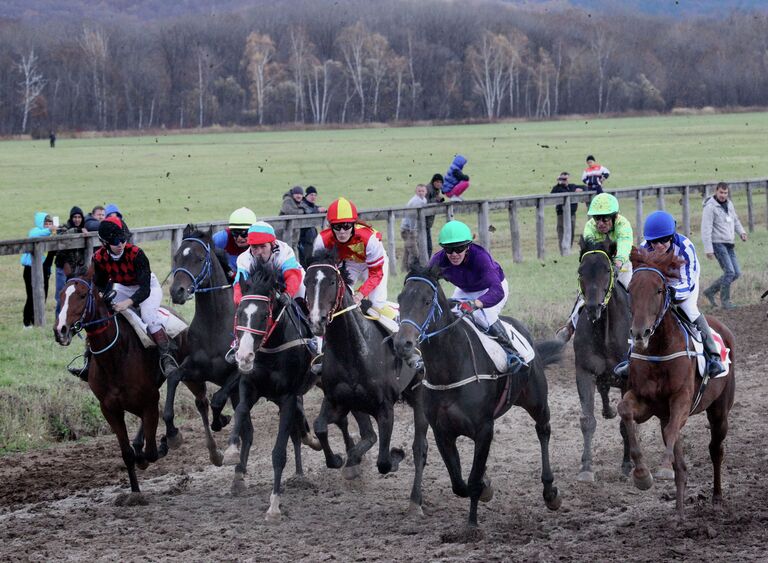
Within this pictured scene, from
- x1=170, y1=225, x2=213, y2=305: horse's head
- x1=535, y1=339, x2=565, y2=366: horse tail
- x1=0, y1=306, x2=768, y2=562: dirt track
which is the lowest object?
x1=0, y1=306, x2=768, y2=562: dirt track

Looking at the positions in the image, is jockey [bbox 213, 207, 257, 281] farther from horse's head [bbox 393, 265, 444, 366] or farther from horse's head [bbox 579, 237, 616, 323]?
horse's head [bbox 579, 237, 616, 323]

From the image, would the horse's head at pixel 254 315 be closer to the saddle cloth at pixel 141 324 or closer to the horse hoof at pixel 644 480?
the saddle cloth at pixel 141 324

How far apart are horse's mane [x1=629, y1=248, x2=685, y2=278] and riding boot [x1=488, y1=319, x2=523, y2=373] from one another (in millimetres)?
1050

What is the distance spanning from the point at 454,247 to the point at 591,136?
56.1m

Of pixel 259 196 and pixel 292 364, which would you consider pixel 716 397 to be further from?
pixel 259 196

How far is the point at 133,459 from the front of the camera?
8.40 metres

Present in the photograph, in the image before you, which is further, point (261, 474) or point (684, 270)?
point (261, 474)

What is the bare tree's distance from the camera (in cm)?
9362

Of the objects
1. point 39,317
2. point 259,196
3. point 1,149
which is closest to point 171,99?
point 1,149

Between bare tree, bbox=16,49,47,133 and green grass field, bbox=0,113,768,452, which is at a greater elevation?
bare tree, bbox=16,49,47,133

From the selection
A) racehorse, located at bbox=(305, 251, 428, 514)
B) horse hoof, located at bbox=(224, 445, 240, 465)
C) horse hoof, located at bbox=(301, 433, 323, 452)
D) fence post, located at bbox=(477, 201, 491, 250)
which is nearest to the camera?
racehorse, located at bbox=(305, 251, 428, 514)

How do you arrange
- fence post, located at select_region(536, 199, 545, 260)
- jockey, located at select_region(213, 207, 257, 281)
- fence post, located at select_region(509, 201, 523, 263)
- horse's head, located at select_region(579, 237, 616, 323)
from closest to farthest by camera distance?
horse's head, located at select_region(579, 237, 616, 323) → jockey, located at select_region(213, 207, 257, 281) → fence post, located at select_region(509, 201, 523, 263) → fence post, located at select_region(536, 199, 545, 260)

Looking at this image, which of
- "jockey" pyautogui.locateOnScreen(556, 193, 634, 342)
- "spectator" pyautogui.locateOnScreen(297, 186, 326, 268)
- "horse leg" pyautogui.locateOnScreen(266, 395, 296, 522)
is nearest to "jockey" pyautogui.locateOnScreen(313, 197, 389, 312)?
"horse leg" pyautogui.locateOnScreen(266, 395, 296, 522)

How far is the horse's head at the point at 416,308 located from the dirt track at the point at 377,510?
4.40 feet
